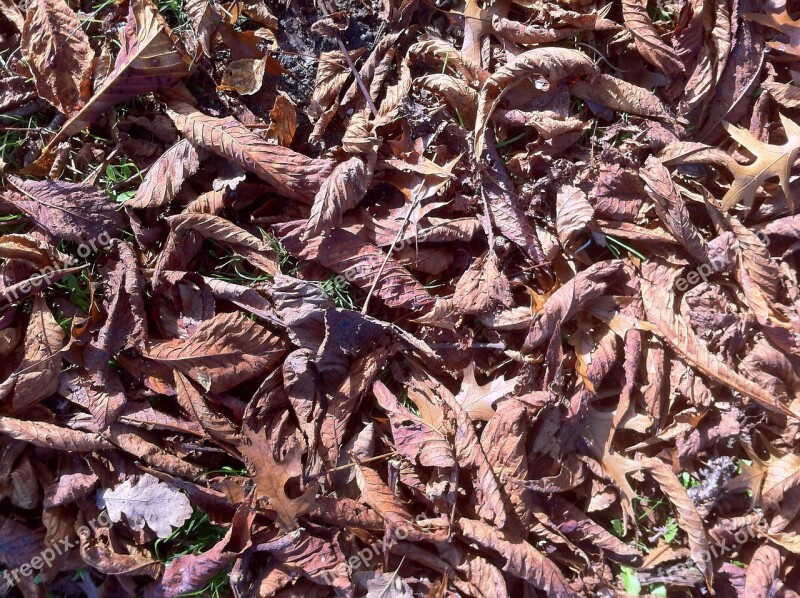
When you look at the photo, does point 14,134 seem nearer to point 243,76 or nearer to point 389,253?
point 243,76

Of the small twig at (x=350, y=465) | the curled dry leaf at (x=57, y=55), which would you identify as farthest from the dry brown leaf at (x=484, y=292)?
the curled dry leaf at (x=57, y=55)

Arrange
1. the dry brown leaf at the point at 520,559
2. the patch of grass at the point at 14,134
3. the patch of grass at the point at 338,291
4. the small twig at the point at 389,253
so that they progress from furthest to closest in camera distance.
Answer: the patch of grass at the point at 14,134 → the patch of grass at the point at 338,291 → the small twig at the point at 389,253 → the dry brown leaf at the point at 520,559

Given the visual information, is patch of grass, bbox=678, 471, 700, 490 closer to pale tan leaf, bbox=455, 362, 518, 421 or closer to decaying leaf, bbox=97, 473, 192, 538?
pale tan leaf, bbox=455, 362, 518, 421

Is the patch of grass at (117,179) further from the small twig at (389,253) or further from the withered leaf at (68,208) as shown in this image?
the small twig at (389,253)

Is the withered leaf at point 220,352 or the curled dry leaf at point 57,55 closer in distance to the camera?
the withered leaf at point 220,352

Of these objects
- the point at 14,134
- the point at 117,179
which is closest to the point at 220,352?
the point at 117,179

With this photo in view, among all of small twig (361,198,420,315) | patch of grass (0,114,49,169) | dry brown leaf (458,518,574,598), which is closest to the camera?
dry brown leaf (458,518,574,598)
